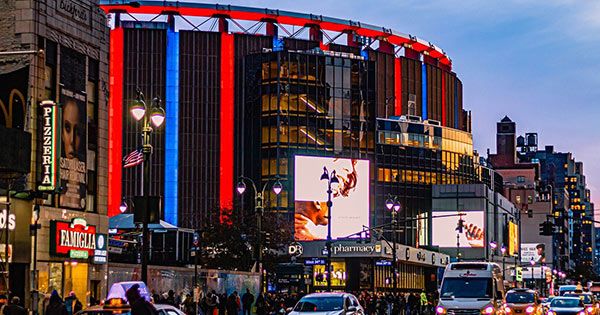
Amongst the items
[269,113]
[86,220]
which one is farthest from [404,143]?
[86,220]

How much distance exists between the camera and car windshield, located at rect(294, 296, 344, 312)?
35125mm

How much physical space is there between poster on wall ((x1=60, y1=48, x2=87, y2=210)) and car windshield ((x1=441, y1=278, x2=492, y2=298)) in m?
14.7

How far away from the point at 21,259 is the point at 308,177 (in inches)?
2890

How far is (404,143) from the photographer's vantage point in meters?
134

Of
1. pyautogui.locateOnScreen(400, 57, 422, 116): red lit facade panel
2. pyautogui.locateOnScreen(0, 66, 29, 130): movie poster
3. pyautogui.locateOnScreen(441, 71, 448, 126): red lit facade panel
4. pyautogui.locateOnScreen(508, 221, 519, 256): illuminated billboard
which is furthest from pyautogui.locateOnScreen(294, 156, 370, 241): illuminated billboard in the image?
pyautogui.locateOnScreen(0, 66, 29, 130): movie poster

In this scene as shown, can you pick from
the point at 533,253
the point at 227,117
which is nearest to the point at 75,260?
the point at 227,117

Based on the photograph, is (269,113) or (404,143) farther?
(404,143)

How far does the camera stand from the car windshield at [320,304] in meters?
35.1

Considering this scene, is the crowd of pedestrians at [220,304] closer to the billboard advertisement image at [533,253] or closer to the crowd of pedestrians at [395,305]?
the crowd of pedestrians at [395,305]

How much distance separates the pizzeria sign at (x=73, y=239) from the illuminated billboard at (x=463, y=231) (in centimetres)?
9185

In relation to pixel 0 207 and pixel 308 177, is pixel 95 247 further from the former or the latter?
pixel 308 177

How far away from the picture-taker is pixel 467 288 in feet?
139

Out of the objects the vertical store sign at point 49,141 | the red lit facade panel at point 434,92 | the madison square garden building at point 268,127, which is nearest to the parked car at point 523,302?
the vertical store sign at point 49,141

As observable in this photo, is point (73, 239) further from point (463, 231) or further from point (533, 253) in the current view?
point (533, 253)
